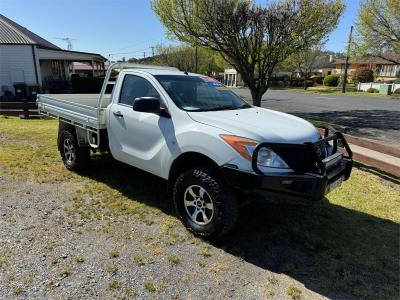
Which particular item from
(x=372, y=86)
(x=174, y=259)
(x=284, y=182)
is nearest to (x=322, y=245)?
(x=284, y=182)

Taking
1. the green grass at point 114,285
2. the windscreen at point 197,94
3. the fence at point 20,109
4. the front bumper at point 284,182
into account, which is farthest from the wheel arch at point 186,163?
the fence at point 20,109

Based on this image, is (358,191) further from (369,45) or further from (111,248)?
(369,45)

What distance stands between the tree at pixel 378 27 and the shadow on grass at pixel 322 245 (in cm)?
2546

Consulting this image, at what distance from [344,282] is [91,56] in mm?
25761

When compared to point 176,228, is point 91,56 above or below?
above

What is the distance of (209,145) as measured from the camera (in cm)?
365

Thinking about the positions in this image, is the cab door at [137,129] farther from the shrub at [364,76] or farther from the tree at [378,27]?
the shrub at [364,76]

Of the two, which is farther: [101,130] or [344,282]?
[101,130]

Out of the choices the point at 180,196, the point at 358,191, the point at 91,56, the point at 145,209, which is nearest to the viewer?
the point at 180,196

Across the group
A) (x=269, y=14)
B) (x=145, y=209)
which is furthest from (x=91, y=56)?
(x=145, y=209)

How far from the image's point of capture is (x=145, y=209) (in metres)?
4.76

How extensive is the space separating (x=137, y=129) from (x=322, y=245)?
268 centimetres

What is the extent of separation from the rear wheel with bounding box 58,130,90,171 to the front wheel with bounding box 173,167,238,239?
8.63 feet

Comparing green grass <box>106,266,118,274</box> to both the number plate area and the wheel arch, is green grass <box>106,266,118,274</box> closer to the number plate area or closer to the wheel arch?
the wheel arch
